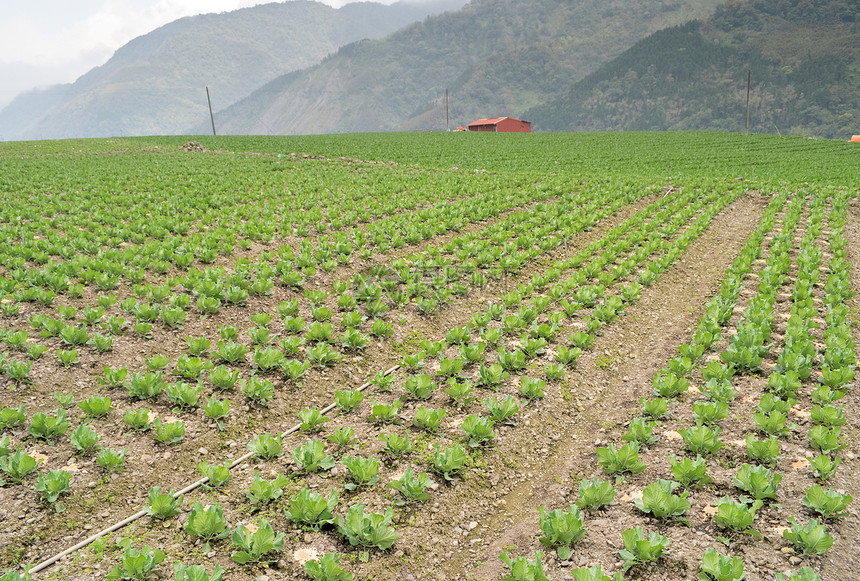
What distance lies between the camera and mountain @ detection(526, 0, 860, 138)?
126438 millimetres

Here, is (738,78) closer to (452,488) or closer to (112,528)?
(452,488)

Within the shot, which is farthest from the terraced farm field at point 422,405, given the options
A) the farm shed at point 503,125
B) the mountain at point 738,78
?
the mountain at point 738,78

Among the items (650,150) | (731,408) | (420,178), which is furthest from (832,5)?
(731,408)

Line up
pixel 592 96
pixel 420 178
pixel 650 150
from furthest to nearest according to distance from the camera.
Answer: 1. pixel 592 96
2. pixel 650 150
3. pixel 420 178

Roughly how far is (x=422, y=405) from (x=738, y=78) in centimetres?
18447

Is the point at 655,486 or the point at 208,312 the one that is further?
the point at 208,312

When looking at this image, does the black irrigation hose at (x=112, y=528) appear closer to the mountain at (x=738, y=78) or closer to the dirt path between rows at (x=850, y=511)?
the dirt path between rows at (x=850, y=511)

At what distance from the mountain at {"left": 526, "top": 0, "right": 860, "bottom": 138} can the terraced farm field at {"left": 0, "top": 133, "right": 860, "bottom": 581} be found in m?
139

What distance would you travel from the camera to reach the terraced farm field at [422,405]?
413cm

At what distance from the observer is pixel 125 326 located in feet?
26.7

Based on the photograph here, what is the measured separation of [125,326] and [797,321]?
10.4 meters

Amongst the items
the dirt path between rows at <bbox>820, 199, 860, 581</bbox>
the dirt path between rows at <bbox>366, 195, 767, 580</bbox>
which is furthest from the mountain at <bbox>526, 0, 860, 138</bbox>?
the dirt path between rows at <bbox>820, 199, 860, 581</bbox>

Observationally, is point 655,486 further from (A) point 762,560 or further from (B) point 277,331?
(B) point 277,331

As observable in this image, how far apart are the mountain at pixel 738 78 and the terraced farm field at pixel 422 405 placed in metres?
139
